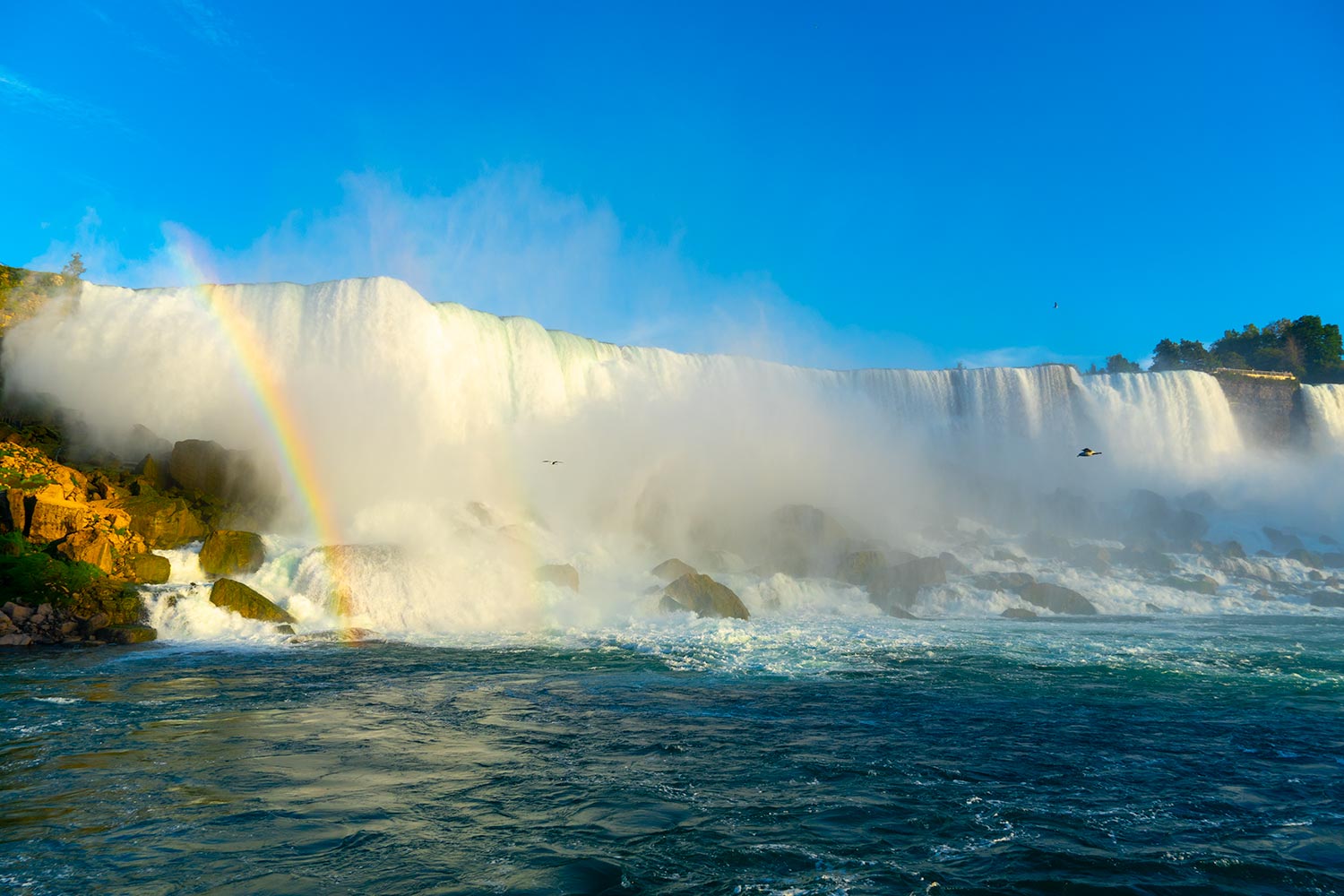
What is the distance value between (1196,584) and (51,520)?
3943 centimetres

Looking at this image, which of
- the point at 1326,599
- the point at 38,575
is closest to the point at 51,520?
the point at 38,575

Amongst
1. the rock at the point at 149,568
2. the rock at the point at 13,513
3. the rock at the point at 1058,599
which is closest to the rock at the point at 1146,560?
the rock at the point at 1058,599

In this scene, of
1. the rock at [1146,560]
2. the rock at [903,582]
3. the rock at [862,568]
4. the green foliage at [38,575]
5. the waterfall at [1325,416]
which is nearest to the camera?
the green foliage at [38,575]

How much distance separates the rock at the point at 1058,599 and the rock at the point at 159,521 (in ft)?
90.5

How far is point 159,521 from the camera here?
69.8ft

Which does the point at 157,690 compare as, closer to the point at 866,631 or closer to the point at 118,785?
the point at 118,785

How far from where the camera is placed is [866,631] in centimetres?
2073

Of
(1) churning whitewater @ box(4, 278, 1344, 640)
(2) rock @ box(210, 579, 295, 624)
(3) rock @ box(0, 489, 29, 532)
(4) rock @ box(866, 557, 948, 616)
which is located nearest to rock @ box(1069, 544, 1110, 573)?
(1) churning whitewater @ box(4, 278, 1344, 640)

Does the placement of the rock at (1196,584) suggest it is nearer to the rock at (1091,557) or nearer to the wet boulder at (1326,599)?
the rock at (1091,557)

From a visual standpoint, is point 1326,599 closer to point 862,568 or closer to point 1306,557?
point 1306,557

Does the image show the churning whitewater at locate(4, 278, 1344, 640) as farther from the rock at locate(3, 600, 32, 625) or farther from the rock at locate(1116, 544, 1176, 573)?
the rock at locate(3, 600, 32, 625)

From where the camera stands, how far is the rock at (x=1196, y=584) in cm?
3234

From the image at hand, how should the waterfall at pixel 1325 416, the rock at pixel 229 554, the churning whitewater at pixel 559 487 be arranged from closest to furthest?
the rock at pixel 229 554 < the churning whitewater at pixel 559 487 < the waterfall at pixel 1325 416

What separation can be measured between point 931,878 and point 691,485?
99.5 ft
